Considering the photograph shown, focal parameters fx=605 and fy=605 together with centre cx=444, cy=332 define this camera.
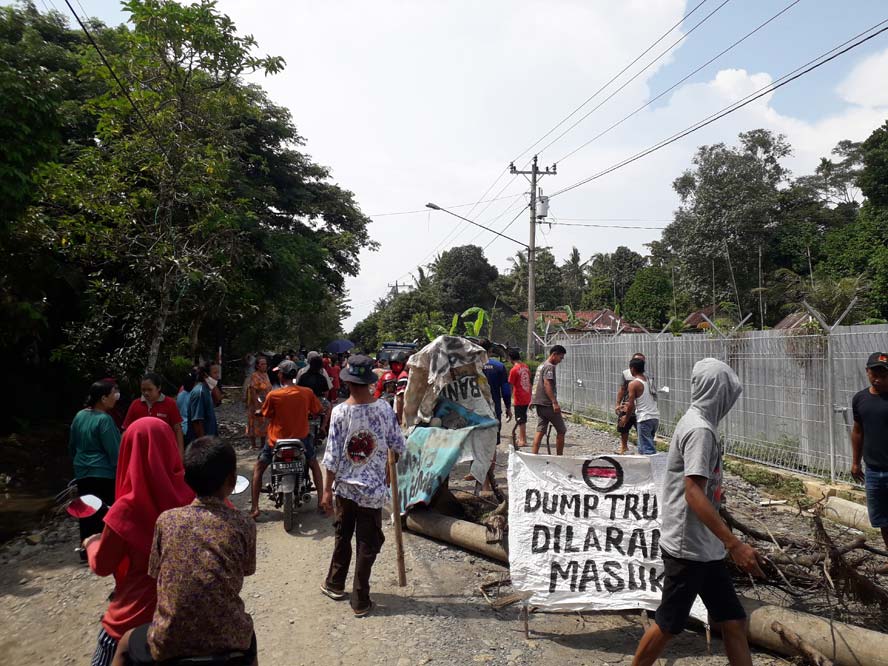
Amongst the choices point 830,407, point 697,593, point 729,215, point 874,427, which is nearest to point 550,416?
point 830,407

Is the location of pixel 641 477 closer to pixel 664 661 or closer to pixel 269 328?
pixel 664 661

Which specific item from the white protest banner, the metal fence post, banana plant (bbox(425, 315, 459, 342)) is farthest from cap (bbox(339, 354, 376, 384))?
banana plant (bbox(425, 315, 459, 342))

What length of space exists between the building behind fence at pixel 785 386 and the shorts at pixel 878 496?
3.10 metres

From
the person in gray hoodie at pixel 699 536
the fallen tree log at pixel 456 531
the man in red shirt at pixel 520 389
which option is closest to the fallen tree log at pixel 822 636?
the person in gray hoodie at pixel 699 536

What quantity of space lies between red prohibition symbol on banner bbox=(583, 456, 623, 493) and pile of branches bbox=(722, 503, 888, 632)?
75 cm

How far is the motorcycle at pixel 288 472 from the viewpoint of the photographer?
6.50 meters

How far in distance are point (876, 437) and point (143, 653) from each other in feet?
17.7

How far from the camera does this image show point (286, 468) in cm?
651

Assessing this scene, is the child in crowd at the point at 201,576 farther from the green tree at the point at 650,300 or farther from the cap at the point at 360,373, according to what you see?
the green tree at the point at 650,300

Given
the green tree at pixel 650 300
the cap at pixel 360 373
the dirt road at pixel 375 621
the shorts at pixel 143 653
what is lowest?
the dirt road at pixel 375 621

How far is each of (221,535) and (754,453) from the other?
30.8 ft

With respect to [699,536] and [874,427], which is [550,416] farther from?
[699,536]

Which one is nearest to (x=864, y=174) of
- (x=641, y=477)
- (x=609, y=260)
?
(x=609, y=260)

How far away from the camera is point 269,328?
3047cm
